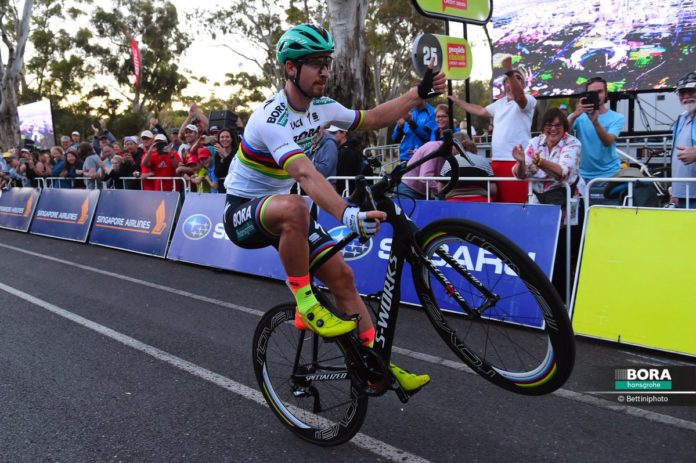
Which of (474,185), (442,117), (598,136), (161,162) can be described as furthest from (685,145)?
(161,162)

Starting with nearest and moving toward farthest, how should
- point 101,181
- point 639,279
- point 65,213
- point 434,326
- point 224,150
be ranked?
point 434,326 < point 639,279 < point 224,150 < point 65,213 < point 101,181

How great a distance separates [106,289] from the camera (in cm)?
769

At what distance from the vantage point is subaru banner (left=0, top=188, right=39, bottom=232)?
1449 centimetres

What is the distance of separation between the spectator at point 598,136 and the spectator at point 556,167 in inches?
26.5

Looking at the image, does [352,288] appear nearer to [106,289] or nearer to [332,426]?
[332,426]

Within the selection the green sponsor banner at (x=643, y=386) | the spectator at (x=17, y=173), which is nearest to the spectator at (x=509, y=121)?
the green sponsor banner at (x=643, y=386)

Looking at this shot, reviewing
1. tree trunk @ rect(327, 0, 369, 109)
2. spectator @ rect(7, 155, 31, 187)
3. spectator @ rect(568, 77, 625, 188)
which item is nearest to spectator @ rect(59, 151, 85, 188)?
spectator @ rect(7, 155, 31, 187)

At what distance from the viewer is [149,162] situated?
1131cm

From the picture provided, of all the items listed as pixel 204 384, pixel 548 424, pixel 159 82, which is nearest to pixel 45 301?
pixel 204 384

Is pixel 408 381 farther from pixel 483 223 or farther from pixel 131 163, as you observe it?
pixel 131 163

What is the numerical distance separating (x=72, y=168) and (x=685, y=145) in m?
13.2

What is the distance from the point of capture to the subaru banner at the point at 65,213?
12.2m

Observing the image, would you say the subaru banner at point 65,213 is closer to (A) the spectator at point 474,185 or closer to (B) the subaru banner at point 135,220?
(B) the subaru banner at point 135,220

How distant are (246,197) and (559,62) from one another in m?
12.3
